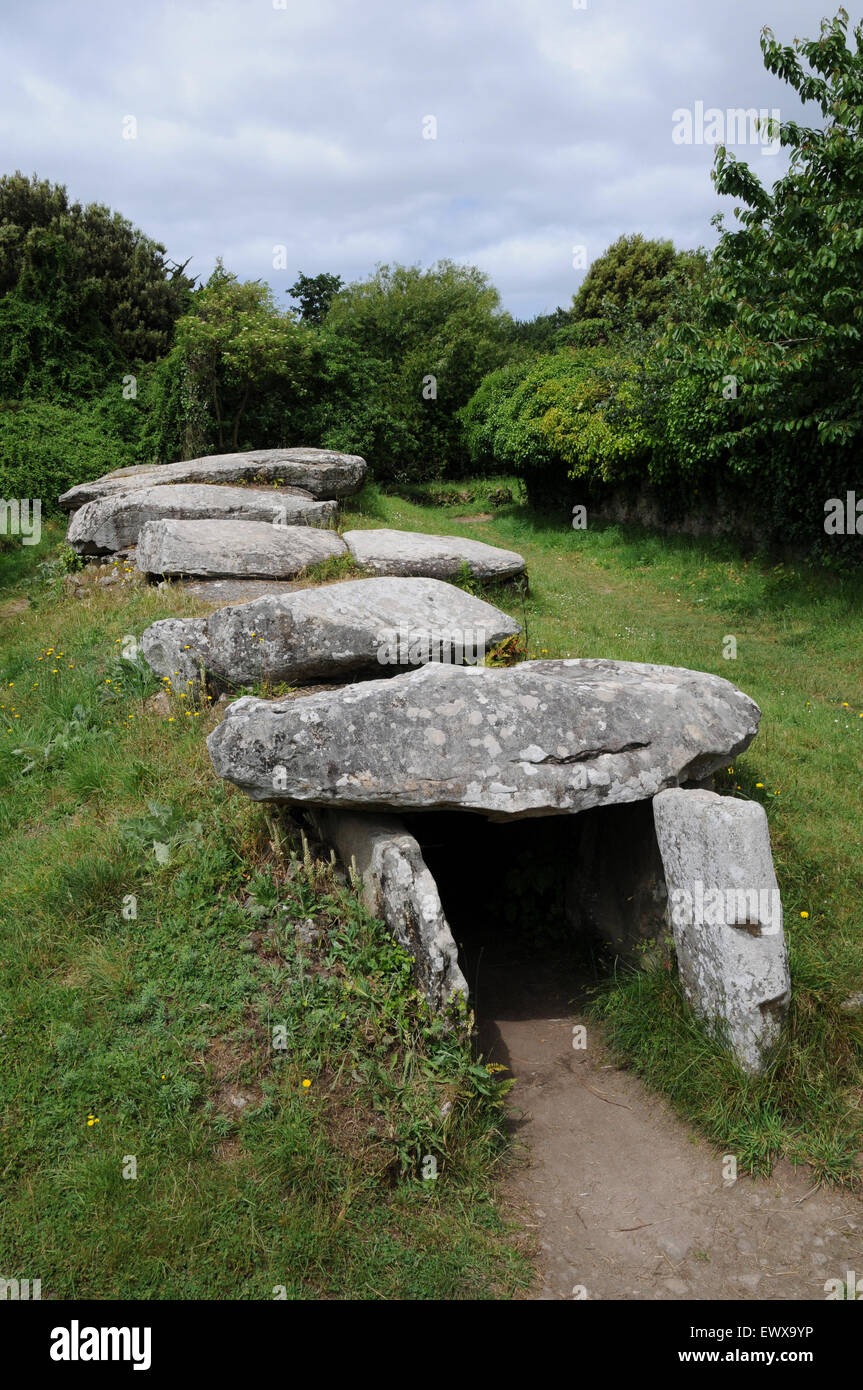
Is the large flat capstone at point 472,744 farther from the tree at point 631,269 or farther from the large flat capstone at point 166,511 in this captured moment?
the tree at point 631,269

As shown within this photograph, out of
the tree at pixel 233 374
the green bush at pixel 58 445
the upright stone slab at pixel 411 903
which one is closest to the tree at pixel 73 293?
the green bush at pixel 58 445

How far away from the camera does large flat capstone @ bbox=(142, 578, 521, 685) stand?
7.24 meters

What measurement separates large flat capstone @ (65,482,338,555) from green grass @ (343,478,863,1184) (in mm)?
2359

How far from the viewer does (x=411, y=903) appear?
4.82 meters

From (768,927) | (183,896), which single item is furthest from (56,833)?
(768,927)

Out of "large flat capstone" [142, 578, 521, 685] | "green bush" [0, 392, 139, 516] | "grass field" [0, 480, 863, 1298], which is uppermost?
"green bush" [0, 392, 139, 516]

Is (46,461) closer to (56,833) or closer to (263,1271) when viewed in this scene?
(56,833)

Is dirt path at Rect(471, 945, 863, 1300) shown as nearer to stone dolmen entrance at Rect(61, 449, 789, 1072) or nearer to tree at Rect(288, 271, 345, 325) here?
stone dolmen entrance at Rect(61, 449, 789, 1072)

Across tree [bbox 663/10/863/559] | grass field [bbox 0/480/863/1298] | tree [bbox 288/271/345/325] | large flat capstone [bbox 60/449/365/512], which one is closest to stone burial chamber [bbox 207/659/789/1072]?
grass field [bbox 0/480/863/1298]

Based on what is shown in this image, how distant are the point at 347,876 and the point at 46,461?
14.8 metres

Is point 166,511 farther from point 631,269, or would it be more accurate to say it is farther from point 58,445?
point 631,269

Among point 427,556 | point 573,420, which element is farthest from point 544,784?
point 573,420

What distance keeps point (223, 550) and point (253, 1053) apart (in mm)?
6733

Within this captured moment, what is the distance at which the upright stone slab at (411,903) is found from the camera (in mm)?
4727
